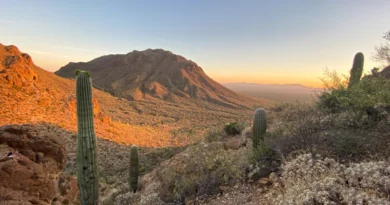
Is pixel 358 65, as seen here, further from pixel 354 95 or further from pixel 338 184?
pixel 338 184

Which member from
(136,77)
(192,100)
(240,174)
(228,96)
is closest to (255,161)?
(240,174)

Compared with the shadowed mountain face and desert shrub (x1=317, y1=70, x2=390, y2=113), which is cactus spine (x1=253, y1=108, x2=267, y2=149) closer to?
desert shrub (x1=317, y1=70, x2=390, y2=113)

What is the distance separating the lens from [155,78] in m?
71.2

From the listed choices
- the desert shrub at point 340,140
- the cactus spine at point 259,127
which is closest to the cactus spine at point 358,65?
the desert shrub at point 340,140

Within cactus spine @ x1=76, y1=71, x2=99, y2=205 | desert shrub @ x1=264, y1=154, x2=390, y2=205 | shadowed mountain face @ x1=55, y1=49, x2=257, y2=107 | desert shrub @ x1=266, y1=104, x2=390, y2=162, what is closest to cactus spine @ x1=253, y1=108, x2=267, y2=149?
desert shrub @ x1=266, y1=104, x2=390, y2=162

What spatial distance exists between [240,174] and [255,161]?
422 mm

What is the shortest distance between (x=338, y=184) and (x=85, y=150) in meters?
5.12

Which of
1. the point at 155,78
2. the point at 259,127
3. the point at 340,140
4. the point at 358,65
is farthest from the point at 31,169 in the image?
the point at 155,78

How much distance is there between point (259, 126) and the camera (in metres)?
7.14

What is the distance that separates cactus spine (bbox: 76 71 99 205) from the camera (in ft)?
19.8

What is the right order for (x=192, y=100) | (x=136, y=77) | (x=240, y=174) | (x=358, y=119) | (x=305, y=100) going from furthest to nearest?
(x=136, y=77) → (x=192, y=100) → (x=305, y=100) → (x=358, y=119) → (x=240, y=174)

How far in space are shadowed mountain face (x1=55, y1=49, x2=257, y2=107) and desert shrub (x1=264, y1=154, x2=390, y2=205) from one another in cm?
5031

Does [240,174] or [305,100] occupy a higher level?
[305,100]

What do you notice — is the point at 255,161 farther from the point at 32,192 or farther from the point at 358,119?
the point at 32,192
